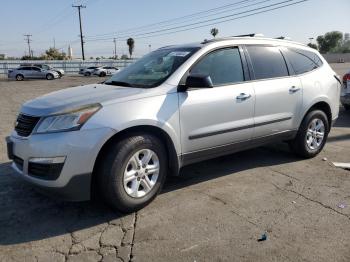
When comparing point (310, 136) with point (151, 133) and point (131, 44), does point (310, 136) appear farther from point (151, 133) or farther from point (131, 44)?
point (131, 44)

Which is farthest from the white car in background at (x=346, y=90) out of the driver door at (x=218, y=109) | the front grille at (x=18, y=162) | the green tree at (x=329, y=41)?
the green tree at (x=329, y=41)

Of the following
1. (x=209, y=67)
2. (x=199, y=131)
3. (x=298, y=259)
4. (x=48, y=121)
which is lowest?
(x=298, y=259)

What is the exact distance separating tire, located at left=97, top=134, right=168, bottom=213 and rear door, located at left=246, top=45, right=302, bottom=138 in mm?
1589

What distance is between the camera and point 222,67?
15.8ft

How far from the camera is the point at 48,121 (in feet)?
12.3

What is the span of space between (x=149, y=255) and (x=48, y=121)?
5.21 ft

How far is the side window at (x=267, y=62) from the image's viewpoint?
5166 mm

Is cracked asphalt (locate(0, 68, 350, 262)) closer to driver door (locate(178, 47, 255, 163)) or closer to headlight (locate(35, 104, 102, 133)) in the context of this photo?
driver door (locate(178, 47, 255, 163))

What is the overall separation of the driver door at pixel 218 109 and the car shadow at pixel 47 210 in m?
0.63

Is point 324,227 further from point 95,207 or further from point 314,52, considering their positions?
point 314,52

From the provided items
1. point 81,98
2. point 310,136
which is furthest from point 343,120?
point 81,98

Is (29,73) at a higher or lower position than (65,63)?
lower

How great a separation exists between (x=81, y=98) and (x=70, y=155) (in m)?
0.74

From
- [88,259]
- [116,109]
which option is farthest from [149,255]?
[116,109]
